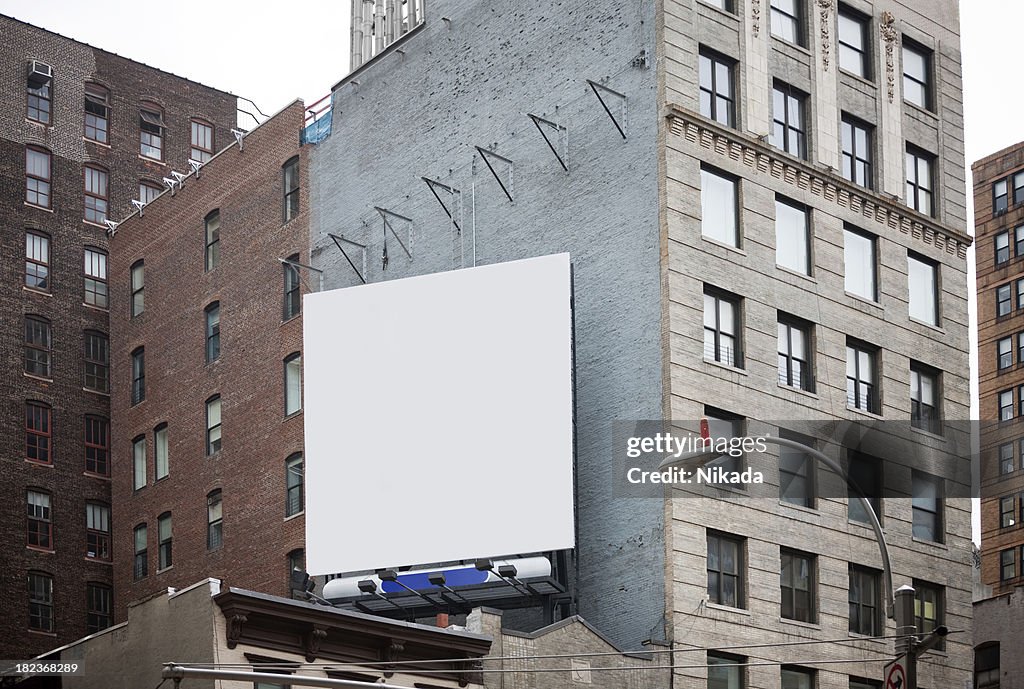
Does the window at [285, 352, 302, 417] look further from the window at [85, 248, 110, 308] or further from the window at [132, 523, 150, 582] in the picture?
the window at [85, 248, 110, 308]

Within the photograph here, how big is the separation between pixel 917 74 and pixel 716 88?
969 centimetres

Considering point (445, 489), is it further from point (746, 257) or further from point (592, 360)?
point (746, 257)

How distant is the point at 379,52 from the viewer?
62562mm

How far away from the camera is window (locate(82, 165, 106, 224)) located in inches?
3034

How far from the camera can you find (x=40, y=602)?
7062 cm

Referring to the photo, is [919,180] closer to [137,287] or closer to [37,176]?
[137,287]

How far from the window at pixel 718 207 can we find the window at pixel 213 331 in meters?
20.3

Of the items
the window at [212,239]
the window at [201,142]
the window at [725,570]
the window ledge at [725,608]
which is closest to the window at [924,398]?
the window at [725,570]

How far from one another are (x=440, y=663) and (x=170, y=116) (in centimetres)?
4269

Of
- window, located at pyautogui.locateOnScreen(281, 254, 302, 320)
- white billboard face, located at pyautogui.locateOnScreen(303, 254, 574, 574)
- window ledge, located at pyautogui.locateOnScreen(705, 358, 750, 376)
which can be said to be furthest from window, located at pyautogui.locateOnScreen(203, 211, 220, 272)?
window ledge, located at pyautogui.locateOnScreen(705, 358, 750, 376)

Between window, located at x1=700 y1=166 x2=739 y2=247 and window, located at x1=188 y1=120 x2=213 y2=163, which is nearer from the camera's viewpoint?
window, located at x1=700 y1=166 x2=739 y2=247

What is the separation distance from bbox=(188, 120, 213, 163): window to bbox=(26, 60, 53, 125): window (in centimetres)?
693

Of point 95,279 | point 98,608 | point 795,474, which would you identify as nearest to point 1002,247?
point 95,279

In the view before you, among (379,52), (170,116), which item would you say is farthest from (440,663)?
(170,116)
